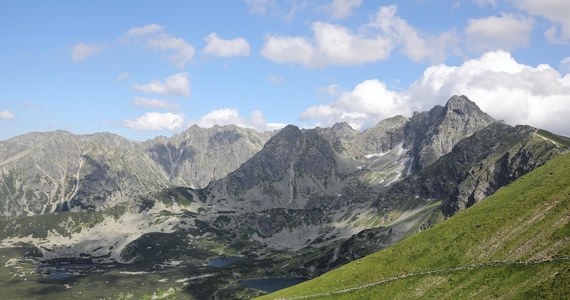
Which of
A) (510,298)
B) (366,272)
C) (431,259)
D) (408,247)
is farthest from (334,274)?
(510,298)

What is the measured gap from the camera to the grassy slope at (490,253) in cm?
7125

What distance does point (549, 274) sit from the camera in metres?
67.7

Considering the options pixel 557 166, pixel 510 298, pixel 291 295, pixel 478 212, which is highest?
pixel 557 166

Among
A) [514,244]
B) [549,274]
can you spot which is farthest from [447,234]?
[549,274]

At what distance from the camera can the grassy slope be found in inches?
2805

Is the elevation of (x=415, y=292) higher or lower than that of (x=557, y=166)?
lower

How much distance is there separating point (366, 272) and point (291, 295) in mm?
19107

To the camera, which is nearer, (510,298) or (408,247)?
(510,298)

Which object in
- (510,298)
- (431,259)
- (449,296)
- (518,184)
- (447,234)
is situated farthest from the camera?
(518,184)

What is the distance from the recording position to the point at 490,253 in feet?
278

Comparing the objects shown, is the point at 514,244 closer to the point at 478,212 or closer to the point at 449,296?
the point at 449,296

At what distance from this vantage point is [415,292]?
8400 centimetres

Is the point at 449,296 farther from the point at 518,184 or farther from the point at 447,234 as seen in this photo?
the point at 518,184

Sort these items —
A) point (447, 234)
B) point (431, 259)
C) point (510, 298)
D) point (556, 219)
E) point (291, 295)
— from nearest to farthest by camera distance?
point (510, 298) < point (556, 219) < point (431, 259) < point (447, 234) < point (291, 295)
